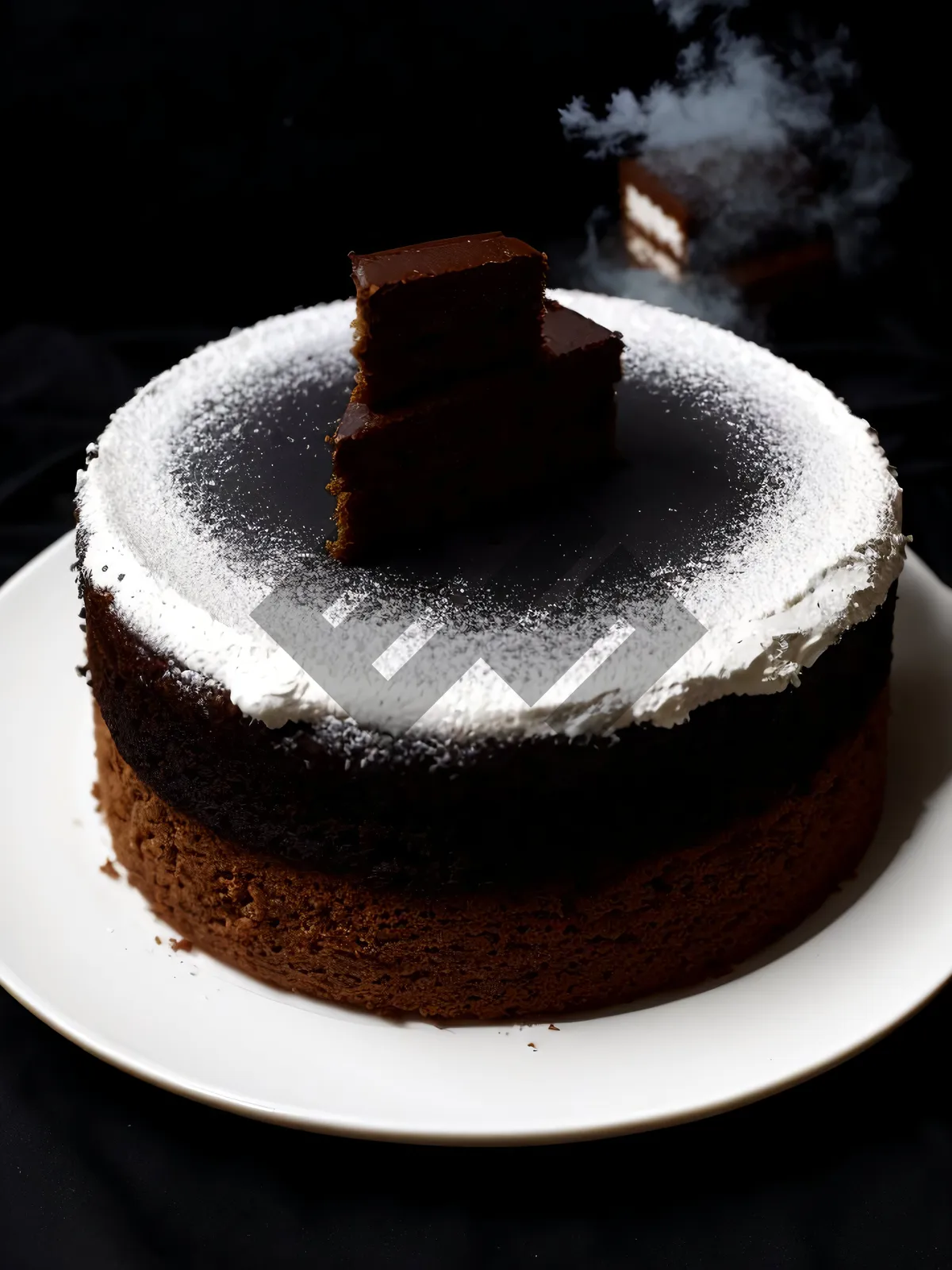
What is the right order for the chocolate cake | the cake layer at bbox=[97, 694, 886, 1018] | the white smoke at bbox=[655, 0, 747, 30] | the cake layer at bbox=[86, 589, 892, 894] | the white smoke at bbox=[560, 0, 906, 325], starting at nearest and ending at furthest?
A: the cake layer at bbox=[86, 589, 892, 894]
the cake layer at bbox=[97, 694, 886, 1018]
the white smoke at bbox=[655, 0, 747, 30]
the white smoke at bbox=[560, 0, 906, 325]
the chocolate cake

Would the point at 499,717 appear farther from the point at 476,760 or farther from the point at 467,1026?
the point at 467,1026

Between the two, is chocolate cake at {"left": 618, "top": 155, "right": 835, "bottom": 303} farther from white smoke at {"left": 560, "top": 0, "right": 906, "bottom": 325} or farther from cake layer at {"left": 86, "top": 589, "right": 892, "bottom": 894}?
cake layer at {"left": 86, "top": 589, "right": 892, "bottom": 894}

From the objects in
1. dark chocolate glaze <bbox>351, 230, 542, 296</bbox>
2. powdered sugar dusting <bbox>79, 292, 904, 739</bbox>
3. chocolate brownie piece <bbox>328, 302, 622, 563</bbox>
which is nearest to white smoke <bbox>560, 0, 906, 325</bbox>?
powdered sugar dusting <bbox>79, 292, 904, 739</bbox>

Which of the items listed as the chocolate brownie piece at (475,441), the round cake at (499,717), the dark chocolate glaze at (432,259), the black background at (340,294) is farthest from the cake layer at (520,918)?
the dark chocolate glaze at (432,259)

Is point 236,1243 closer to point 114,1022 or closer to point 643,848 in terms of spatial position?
point 114,1022

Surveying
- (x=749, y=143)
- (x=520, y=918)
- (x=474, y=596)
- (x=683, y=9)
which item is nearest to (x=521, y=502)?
(x=474, y=596)

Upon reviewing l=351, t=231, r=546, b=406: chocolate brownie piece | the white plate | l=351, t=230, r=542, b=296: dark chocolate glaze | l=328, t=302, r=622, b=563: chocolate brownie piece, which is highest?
l=351, t=230, r=542, b=296: dark chocolate glaze

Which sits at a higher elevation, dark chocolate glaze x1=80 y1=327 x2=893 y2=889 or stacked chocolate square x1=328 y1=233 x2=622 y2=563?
stacked chocolate square x1=328 y1=233 x2=622 y2=563
